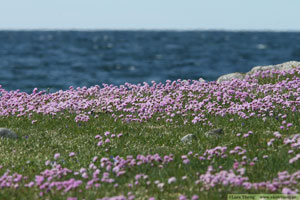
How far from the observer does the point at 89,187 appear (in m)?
7.96

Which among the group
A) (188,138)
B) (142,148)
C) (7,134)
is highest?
(188,138)

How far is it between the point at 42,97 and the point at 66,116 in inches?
122

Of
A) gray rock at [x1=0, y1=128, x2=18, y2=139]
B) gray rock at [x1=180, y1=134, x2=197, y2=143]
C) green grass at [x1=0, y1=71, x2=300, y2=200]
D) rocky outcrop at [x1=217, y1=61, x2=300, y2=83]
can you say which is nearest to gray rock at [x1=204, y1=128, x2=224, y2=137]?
green grass at [x1=0, y1=71, x2=300, y2=200]

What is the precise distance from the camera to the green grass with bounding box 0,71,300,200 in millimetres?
8008

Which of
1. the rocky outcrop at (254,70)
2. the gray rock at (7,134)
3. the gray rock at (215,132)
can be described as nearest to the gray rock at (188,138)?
the gray rock at (215,132)

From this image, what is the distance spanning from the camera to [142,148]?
1088 centimetres

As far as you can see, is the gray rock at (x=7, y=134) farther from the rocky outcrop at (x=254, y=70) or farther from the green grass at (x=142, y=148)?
the rocky outcrop at (x=254, y=70)

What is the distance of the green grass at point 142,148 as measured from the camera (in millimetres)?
8008

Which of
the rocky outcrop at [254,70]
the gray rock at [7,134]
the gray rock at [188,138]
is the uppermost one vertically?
the rocky outcrop at [254,70]

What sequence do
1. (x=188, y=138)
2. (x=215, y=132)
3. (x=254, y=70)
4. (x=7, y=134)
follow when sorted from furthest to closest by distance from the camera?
(x=254, y=70) < (x=7, y=134) < (x=215, y=132) < (x=188, y=138)

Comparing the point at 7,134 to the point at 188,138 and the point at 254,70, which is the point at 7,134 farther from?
the point at 254,70

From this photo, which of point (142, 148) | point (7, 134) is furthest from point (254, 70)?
point (7, 134)

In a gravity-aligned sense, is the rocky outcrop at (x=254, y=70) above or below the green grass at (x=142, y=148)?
above

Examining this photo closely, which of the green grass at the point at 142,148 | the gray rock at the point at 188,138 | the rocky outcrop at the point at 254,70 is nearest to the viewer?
the green grass at the point at 142,148
